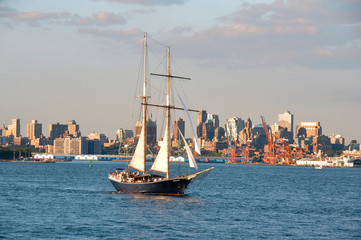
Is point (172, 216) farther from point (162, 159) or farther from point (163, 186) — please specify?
point (162, 159)

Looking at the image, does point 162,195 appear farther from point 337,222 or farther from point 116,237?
point 116,237

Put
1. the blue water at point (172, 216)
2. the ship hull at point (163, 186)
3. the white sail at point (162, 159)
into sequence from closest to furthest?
1. the blue water at point (172, 216)
2. the ship hull at point (163, 186)
3. the white sail at point (162, 159)

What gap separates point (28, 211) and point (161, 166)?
24498mm

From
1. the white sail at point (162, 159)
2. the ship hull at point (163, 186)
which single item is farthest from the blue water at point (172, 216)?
the white sail at point (162, 159)

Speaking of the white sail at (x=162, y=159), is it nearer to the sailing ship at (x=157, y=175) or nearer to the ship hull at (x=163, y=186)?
the sailing ship at (x=157, y=175)

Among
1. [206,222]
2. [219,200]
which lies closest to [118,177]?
[219,200]

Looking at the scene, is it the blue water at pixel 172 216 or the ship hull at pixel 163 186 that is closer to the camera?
the blue water at pixel 172 216

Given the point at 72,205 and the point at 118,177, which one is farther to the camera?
the point at 118,177

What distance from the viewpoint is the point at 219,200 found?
302ft

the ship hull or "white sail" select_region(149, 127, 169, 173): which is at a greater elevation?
"white sail" select_region(149, 127, 169, 173)

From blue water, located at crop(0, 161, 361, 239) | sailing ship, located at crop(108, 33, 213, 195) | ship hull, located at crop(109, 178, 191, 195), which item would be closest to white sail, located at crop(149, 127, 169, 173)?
sailing ship, located at crop(108, 33, 213, 195)

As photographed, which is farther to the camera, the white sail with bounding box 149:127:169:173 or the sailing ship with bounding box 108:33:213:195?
the white sail with bounding box 149:127:169:173

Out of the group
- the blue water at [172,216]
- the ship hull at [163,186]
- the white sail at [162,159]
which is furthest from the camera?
the white sail at [162,159]

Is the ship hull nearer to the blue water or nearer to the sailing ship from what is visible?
the sailing ship
